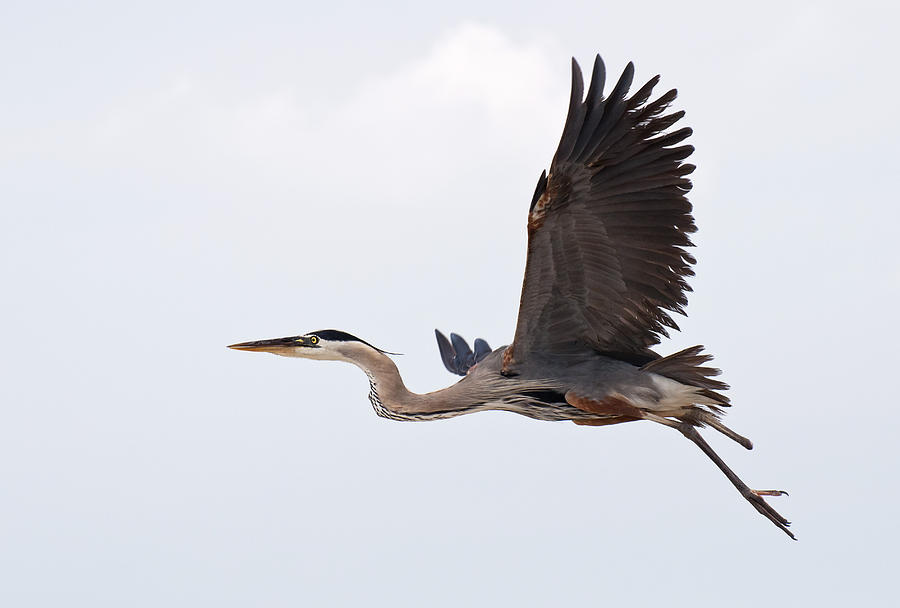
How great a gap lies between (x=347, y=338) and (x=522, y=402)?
4.90ft

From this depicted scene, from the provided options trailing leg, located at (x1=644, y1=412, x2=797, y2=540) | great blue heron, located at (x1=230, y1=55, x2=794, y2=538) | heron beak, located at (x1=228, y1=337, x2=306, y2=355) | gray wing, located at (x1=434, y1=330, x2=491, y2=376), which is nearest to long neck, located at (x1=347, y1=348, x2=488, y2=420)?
great blue heron, located at (x1=230, y1=55, x2=794, y2=538)

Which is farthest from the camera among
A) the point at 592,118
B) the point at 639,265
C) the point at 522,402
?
the point at 522,402

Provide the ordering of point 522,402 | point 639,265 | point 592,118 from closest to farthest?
point 592,118 < point 639,265 < point 522,402

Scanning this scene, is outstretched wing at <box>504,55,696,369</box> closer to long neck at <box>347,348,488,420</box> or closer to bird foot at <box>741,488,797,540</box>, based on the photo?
long neck at <box>347,348,488,420</box>

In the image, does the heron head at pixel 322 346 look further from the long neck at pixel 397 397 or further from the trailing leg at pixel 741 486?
the trailing leg at pixel 741 486

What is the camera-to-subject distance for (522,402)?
931cm

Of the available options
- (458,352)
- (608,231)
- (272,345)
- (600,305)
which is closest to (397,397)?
(272,345)

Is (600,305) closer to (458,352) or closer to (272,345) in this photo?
(272,345)

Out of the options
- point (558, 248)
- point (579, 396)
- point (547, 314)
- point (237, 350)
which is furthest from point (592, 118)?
point (237, 350)

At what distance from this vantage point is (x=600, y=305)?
28.8 ft

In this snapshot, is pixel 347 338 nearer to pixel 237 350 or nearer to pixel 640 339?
pixel 237 350

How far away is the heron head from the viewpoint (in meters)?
9.40

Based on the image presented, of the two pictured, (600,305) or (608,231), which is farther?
(600,305)

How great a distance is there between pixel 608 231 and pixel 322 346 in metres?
2.54
